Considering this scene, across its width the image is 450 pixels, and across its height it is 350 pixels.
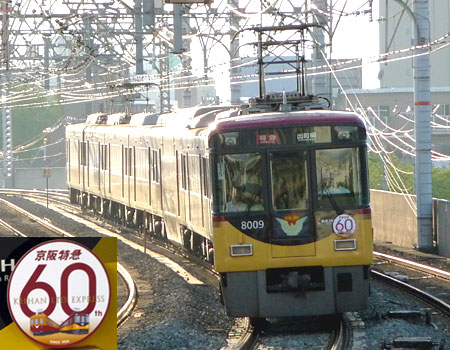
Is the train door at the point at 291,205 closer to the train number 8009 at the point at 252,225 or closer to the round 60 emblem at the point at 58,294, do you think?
the train number 8009 at the point at 252,225

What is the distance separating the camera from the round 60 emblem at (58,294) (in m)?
4.25

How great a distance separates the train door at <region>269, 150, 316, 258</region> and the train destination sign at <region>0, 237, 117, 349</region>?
7245mm

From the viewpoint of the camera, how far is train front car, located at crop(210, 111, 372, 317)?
11523 millimetres

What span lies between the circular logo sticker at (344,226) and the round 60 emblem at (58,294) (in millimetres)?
7350

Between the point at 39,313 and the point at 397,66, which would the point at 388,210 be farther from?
the point at 397,66

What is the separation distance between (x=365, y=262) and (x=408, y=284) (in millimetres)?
4299

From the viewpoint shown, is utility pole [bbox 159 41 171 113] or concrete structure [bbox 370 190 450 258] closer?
concrete structure [bbox 370 190 450 258]

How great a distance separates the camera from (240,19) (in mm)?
31781

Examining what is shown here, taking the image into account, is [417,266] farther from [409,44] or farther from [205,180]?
[409,44]

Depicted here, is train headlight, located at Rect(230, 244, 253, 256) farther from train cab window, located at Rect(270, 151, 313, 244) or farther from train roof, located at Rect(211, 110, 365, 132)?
train roof, located at Rect(211, 110, 365, 132)

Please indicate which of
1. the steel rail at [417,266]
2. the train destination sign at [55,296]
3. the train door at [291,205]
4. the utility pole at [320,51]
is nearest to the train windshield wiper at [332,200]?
the train door at [291,205]

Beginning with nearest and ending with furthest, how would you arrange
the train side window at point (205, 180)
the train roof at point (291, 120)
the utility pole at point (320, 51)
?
the train roof at point (291, 120), the train side window at point (205, 180), the utility pole at point (320, 51)

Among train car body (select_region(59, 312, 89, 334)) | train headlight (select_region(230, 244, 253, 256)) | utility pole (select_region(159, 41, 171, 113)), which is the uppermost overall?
utility pole (select_region(159, 41, 171, 113))

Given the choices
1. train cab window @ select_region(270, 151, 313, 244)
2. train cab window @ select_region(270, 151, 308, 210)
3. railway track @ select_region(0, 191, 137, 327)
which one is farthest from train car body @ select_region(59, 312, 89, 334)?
railway track @ select_region(0, 191, 137, 327)
